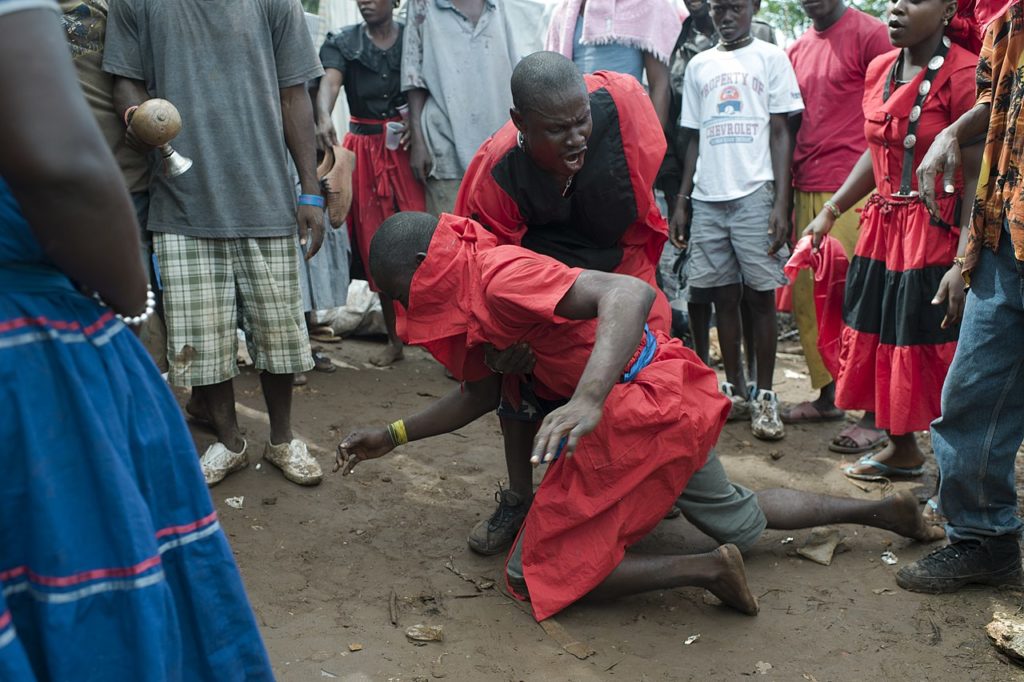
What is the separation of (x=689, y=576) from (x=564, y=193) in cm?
133

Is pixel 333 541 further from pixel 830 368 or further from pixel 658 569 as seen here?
pixel 830 368

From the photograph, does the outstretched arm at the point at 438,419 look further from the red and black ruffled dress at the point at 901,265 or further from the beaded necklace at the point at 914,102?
the beaded necklace at the point at 914,102

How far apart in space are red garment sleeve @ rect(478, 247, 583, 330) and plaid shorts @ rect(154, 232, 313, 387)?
4.62 feet

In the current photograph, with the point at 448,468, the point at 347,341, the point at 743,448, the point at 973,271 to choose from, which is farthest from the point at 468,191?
the point at 347,341

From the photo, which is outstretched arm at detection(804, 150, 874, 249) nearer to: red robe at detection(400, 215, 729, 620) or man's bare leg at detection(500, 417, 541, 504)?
red robe at detection(400, 215, 729, 620)

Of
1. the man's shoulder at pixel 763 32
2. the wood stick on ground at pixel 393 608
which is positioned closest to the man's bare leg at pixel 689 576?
the wood stick on ground at pixel 393 608

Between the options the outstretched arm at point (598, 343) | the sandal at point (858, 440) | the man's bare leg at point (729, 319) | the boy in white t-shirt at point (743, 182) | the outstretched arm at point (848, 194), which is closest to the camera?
the outstretched arm at point (598, 343)

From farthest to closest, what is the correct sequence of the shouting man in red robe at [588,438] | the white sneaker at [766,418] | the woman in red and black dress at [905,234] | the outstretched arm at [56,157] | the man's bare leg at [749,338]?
the man's bare leg at [749,338], the white sneaker at [766,418], the woman in red and black dress at [905,234], the shouting man in red robe at [588,438], the outstretched arm at [56,157]

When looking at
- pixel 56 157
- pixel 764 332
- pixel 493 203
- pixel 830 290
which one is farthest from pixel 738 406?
pixel 56 157

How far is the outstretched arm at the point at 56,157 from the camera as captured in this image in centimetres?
115

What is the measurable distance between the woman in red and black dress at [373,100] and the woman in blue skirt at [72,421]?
3.86 meters

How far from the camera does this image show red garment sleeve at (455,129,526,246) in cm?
328

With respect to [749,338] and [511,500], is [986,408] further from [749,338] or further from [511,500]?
[749,338]

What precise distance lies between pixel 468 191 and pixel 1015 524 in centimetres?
210
